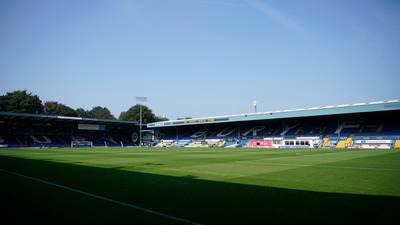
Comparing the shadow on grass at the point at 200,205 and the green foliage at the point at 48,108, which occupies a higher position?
the green foliage at the point at 48,108

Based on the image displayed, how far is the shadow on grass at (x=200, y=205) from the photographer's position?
636cm

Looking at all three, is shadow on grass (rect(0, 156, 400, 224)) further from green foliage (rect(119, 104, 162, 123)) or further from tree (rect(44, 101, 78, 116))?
tree (rect(44, 101, 78, 116))

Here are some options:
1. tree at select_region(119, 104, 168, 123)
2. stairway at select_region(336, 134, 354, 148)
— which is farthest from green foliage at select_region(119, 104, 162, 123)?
stairway at select_region(336, 134, 354, 148)

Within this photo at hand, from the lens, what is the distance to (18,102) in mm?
93438

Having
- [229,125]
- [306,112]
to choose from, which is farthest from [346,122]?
[229,125]

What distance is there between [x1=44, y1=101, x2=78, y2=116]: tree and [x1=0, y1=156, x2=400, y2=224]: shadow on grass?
115250mm

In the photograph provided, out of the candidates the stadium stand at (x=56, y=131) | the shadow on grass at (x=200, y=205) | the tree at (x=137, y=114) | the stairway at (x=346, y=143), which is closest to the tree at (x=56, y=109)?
the tree at (x=137, y=114)

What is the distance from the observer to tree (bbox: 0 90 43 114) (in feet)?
304

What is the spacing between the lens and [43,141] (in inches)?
2827

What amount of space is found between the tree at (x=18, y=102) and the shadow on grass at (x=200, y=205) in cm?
9751

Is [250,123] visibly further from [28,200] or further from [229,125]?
[28,200]

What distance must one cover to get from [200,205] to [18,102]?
104508mm

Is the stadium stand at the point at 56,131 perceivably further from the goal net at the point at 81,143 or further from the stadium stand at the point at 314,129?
the stadium stand at the point at 314,129

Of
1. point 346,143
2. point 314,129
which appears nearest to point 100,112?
point 314,129
